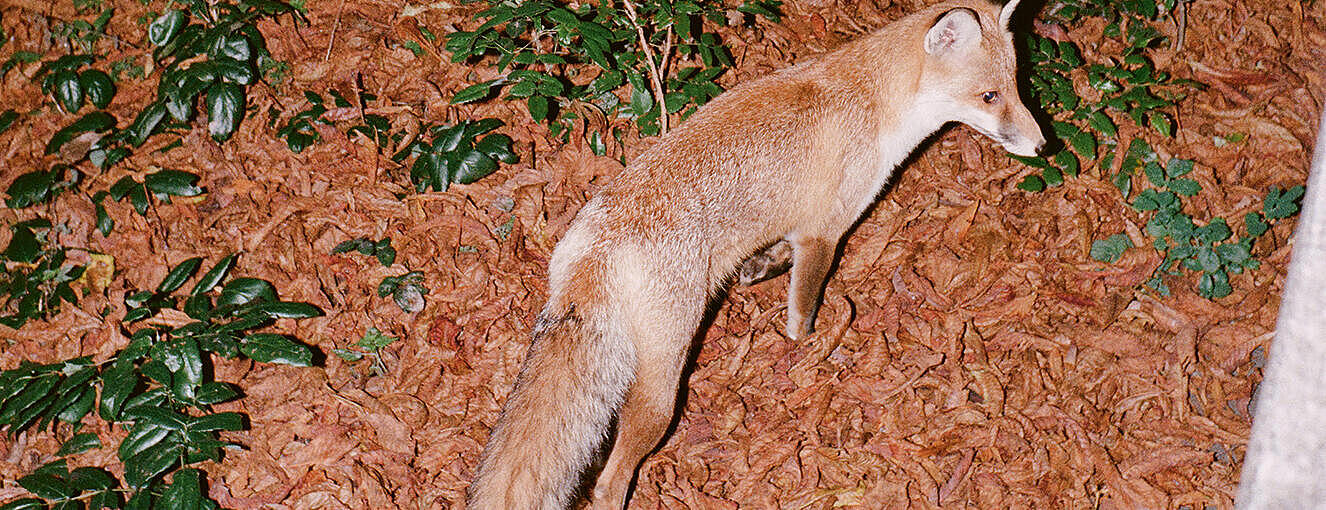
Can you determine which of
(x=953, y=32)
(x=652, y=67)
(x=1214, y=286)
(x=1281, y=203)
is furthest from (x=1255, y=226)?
(x=652, y=67)

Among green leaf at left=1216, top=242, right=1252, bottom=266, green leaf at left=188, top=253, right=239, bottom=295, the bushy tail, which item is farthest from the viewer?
→ green leaf at left=1216, top=242, right=1252, bottom=266

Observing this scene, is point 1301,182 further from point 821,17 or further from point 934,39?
point 821,17

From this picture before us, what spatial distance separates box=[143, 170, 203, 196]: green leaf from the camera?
184 inches

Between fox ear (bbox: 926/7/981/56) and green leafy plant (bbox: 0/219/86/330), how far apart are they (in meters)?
5.20

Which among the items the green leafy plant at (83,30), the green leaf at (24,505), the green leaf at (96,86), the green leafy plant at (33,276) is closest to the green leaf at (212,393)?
the green leaf at (24,505)

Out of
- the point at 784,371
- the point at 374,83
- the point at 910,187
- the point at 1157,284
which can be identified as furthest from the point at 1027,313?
the point at 374,83

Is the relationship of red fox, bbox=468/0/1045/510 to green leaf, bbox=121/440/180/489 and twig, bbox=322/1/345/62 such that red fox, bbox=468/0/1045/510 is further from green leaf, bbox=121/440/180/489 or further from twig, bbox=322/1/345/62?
twig, bbox=322/1/345/62

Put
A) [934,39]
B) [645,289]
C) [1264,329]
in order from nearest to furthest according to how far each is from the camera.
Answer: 1. [645,289]
2. [934,39]
3. [1264,329]

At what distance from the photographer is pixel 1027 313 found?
15.4ft

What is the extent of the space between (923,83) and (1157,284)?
83.2 inches

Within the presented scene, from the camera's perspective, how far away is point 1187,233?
15.6 ft

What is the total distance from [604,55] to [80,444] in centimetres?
393

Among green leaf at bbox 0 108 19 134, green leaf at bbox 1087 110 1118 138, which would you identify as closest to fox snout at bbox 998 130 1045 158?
green leaf at bbox 1087 110 1118 138

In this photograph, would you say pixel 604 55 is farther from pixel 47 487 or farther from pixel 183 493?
pixel 47 487
